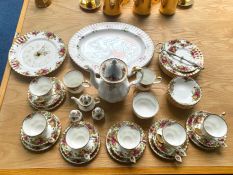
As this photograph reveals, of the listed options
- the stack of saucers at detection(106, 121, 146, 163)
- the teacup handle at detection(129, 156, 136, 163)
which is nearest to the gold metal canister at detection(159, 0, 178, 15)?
the stack of saucers at detection(106, 121, 146, 163)

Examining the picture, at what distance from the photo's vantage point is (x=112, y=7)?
1.14m

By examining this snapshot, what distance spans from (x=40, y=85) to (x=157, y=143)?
0.44 metres

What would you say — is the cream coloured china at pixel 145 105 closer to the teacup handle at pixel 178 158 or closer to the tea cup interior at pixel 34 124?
the teacup handle at pixel 178 158

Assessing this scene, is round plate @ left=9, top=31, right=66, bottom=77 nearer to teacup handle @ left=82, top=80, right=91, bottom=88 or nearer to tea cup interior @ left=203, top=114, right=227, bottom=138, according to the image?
teacup handle @ left=82, top=80, right=91, bottom=88

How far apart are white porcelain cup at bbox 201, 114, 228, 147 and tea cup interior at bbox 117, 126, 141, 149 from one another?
0.21 meters

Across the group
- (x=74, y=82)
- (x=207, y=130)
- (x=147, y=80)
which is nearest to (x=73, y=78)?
(x=74, y=82)

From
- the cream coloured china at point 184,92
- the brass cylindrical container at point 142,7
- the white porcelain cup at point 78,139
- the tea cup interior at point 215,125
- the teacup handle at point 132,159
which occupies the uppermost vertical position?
the brass cylindrical container at point 142,7

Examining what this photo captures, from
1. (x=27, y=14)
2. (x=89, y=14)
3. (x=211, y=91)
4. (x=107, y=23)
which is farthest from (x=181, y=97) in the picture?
(x=27, y=14)

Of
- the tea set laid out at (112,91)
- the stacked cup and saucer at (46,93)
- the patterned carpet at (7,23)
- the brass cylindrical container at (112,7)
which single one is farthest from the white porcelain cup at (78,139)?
the patterned carpet at (7,23)

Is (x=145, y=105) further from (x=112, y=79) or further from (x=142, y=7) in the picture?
(x=142, y=7)

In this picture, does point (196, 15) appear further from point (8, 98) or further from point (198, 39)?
point (8, 98)

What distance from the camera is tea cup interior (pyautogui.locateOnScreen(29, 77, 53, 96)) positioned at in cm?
94

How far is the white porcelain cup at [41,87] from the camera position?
918mm

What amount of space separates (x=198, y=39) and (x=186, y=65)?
17cm
